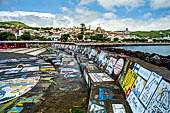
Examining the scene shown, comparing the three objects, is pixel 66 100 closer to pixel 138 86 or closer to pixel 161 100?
pixel 138 86

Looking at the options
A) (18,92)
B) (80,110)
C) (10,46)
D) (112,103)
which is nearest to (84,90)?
(80,110)

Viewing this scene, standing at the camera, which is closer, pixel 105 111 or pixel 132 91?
pixel 105 111

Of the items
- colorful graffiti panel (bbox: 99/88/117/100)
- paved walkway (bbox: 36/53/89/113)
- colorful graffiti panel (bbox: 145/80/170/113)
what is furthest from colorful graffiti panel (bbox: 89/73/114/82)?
colorful graffiti panel (bbox: 145/80/170/113)

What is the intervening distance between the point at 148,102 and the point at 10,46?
170 feet

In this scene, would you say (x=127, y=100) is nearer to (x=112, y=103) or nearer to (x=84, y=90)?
(x=112, y=103)

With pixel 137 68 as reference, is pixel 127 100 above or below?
below

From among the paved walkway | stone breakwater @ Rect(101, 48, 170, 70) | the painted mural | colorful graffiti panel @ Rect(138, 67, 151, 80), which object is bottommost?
the painted mural

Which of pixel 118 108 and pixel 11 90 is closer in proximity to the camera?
pixel 118 108

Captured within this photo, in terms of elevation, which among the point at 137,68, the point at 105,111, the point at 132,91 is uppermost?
the point at 137,68

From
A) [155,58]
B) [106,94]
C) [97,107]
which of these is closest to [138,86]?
[106,94]

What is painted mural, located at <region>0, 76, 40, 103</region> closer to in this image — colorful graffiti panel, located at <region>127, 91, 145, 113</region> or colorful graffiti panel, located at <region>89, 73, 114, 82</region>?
colorful graffiti panel, located at <region>89, 73, 114, 82</region>

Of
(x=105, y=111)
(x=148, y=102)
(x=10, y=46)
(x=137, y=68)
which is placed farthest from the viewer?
(x=10, y=46)

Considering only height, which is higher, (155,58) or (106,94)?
(155,58)

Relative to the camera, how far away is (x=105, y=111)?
3.89 meters
